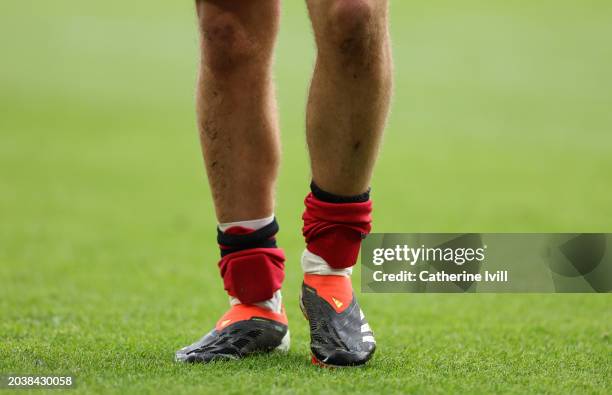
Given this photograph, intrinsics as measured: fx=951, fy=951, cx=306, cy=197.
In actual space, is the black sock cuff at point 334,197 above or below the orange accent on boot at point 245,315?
above

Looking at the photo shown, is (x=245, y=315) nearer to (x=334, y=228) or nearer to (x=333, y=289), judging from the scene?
(x=333, y=289)

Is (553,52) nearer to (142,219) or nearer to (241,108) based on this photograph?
(142,219)

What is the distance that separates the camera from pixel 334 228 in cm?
219

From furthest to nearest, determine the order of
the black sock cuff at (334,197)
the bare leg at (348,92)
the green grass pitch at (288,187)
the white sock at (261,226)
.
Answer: the white sock at (261,226) < the green grass pitch at (288,187) < the black sock cuff at (334,197) < the bare leg at (348,92)

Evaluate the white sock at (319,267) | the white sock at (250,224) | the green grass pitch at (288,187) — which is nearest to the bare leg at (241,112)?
the white sock at (250,224)

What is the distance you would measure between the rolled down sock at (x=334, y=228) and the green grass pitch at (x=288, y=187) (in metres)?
0.25

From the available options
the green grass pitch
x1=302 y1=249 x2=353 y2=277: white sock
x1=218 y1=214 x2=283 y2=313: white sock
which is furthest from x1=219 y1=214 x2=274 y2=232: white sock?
the green grass pitch

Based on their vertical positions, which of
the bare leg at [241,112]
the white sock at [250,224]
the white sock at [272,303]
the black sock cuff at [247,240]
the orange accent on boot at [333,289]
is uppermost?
the bare leg at [241,112]

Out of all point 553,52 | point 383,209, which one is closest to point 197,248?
point 383,209

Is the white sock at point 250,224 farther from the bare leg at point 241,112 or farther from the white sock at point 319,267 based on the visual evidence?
the white sock at point 319,267

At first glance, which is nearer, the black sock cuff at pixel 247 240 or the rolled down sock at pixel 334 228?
the rolled down sock at pixel 334 228

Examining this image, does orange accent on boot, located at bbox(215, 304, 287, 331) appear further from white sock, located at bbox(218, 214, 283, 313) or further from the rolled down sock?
the rolled down sock

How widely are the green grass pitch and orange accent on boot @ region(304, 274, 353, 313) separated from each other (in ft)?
0.55

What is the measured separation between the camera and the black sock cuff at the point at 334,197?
2.16 m
